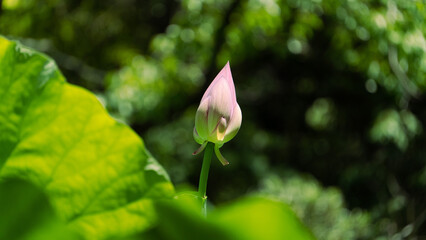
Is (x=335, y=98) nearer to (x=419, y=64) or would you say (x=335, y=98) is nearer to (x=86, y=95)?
(x=419, y=64)

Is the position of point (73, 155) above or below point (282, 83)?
above

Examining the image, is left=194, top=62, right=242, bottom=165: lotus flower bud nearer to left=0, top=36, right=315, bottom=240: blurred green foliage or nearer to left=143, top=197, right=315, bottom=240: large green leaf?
left=0, top=36, right=315, bottom=240: blurred green foliage

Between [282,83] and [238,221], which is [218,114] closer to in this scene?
[238,221]

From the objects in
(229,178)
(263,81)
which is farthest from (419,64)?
(229,178)

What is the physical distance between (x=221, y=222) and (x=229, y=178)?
171 inches

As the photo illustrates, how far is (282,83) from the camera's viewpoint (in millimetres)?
4469

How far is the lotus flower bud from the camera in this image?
0.41 m

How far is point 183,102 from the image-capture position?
141 inches

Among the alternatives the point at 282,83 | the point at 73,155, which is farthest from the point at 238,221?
the point at 282,83

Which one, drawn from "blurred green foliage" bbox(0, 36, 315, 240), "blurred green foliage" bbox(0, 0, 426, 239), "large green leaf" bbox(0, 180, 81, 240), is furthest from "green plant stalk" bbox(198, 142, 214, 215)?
"blurred green foliage" bbox(0, 0, 426, 239)

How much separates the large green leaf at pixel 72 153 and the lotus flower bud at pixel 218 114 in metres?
0.05

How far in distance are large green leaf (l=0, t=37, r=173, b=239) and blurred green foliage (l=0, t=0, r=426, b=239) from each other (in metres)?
2.39

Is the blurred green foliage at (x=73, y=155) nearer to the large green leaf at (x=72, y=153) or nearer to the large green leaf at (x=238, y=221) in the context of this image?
the large green leaf at (x=72, y=153)

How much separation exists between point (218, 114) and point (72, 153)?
119 mm
